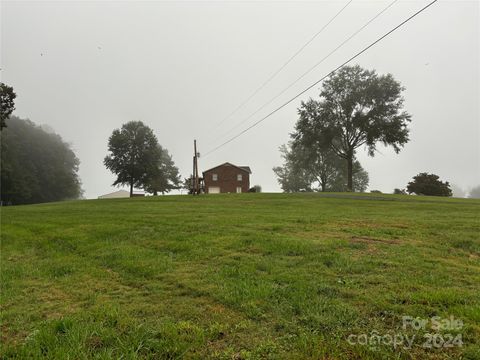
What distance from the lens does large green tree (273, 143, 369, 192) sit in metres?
68.0

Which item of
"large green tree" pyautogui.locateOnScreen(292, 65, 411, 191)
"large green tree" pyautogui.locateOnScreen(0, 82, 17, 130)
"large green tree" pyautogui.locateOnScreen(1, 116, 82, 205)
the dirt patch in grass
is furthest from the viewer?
"large green tree" pyautogui.locateOnScreen(1, 116, 82, 205)

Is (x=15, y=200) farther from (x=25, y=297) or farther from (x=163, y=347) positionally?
(x=163, y=347)

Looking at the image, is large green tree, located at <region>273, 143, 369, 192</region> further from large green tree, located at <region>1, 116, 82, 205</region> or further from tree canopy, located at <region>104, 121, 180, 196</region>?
large green tree, located at <region>1, 116, 82, 205</region>

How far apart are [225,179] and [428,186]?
122 feet

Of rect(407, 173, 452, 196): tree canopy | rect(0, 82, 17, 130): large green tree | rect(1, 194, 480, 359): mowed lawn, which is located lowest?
rect(1, 194, 480, 359): mowed lawn

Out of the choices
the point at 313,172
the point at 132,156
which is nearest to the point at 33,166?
the point at 132,156

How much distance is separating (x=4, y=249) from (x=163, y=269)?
27.6 feet

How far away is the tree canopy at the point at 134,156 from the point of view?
2534 inches

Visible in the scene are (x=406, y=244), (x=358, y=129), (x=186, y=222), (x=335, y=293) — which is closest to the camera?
(x=335, y=293)

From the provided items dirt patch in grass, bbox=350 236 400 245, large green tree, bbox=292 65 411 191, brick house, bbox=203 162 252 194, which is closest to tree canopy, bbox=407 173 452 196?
large green tree, bbox=292 65 411 191

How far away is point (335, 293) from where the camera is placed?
5.70m

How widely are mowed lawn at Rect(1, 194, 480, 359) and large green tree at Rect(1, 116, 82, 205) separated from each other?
2455 inches

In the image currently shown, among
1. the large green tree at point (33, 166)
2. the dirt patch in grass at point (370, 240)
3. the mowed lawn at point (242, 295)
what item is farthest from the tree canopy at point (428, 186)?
the large green tree at point (33, 166)

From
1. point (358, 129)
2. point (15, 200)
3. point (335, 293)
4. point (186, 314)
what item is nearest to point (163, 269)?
point (186, 314)
